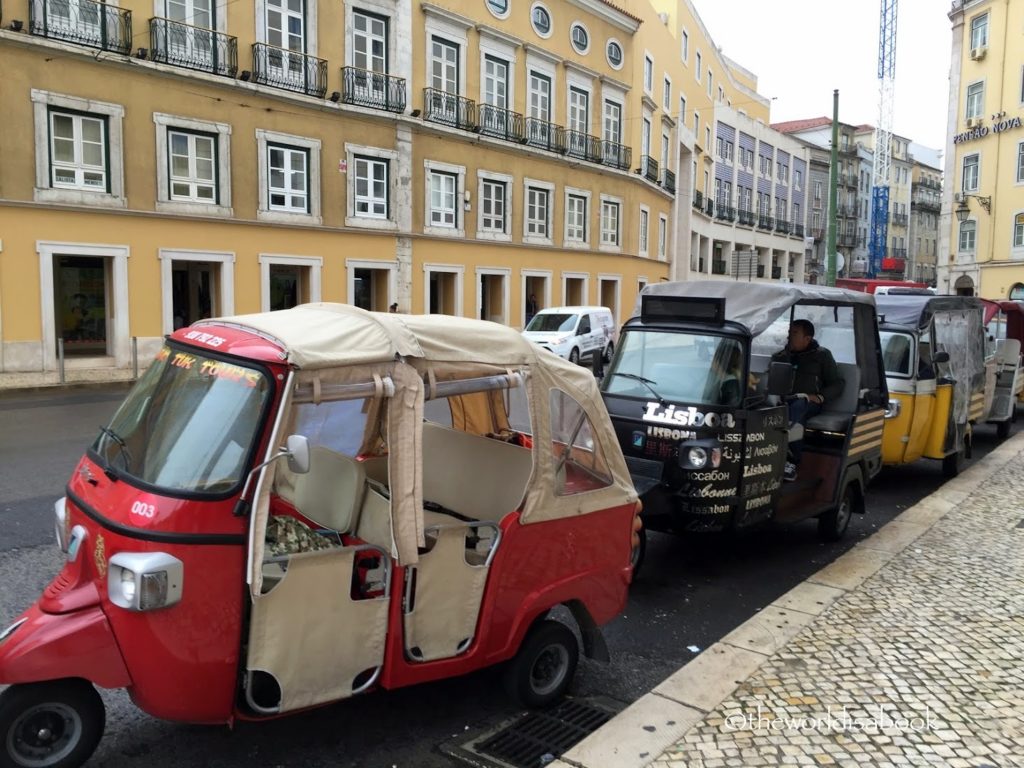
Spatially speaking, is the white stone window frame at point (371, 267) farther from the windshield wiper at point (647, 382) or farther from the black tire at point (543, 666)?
the black tire at point (543, 666)

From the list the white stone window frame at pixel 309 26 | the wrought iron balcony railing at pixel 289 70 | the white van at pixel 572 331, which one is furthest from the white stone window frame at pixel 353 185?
the white van at pixel 572 331

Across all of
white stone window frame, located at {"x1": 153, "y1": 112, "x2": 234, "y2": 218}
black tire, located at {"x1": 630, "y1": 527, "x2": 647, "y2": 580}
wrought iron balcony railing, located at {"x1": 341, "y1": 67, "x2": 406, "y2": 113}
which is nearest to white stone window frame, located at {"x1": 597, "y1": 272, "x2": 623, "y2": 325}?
wrought iron balcony railing, located at {"x1": 341, "y1": 67, "x2": 406, "y2": 113}

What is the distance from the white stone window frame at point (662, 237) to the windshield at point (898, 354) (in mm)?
34038

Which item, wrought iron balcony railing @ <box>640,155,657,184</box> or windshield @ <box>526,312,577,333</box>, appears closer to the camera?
windshield @ <box>526,312,577,333</box>

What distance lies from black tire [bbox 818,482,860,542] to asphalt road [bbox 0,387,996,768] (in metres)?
0.11

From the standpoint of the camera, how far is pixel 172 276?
22922 mm

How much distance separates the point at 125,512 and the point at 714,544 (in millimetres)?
5716

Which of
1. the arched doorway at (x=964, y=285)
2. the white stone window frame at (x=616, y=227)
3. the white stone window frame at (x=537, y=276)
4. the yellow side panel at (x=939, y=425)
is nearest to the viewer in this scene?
the yellow side panel at (x=939, y=425)

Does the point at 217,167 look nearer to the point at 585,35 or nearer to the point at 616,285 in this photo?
the point at 585,35

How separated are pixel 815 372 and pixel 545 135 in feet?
86.2

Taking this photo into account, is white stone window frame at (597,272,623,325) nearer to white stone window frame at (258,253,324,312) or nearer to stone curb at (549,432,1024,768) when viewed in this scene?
white stone window frame at (258,253,324,312)

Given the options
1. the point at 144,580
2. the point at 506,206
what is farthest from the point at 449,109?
the point at 144,580

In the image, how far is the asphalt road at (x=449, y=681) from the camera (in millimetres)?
3957

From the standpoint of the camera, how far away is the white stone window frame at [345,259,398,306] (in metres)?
25.8
